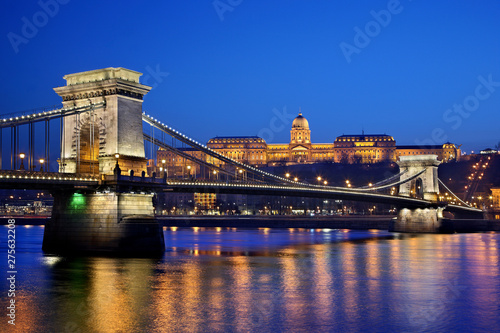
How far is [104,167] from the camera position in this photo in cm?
4041

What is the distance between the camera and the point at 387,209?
13062cm

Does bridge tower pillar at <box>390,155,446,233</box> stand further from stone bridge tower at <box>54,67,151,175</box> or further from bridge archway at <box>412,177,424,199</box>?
stone bridge tower at <box>54,67,151,175</box>

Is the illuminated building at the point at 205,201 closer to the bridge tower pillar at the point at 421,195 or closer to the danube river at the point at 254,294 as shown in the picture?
the bridge tower pillar at the point at 421,195

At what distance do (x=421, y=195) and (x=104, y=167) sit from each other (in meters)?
56.4

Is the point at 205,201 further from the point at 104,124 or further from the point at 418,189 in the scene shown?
the point at 104,124

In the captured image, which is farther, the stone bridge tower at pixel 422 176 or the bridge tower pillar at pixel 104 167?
the stone bridge tower at pixel 422 176

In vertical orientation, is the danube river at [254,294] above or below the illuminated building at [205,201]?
below

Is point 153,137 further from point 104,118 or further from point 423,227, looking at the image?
point 423,227

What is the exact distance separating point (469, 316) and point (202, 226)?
8585cm

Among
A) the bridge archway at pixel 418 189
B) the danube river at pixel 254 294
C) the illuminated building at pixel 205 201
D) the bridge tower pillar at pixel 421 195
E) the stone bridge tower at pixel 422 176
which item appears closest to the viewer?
the danube river at pixel 254 294

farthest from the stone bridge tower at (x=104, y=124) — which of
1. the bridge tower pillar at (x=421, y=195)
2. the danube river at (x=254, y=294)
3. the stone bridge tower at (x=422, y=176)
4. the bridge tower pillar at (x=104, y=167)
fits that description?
the stone bridge tower at (x=422, y=176)

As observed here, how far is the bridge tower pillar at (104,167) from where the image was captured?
126 ft

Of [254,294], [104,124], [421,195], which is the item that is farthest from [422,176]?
[254,294]

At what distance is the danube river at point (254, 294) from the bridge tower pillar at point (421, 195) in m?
37.3
